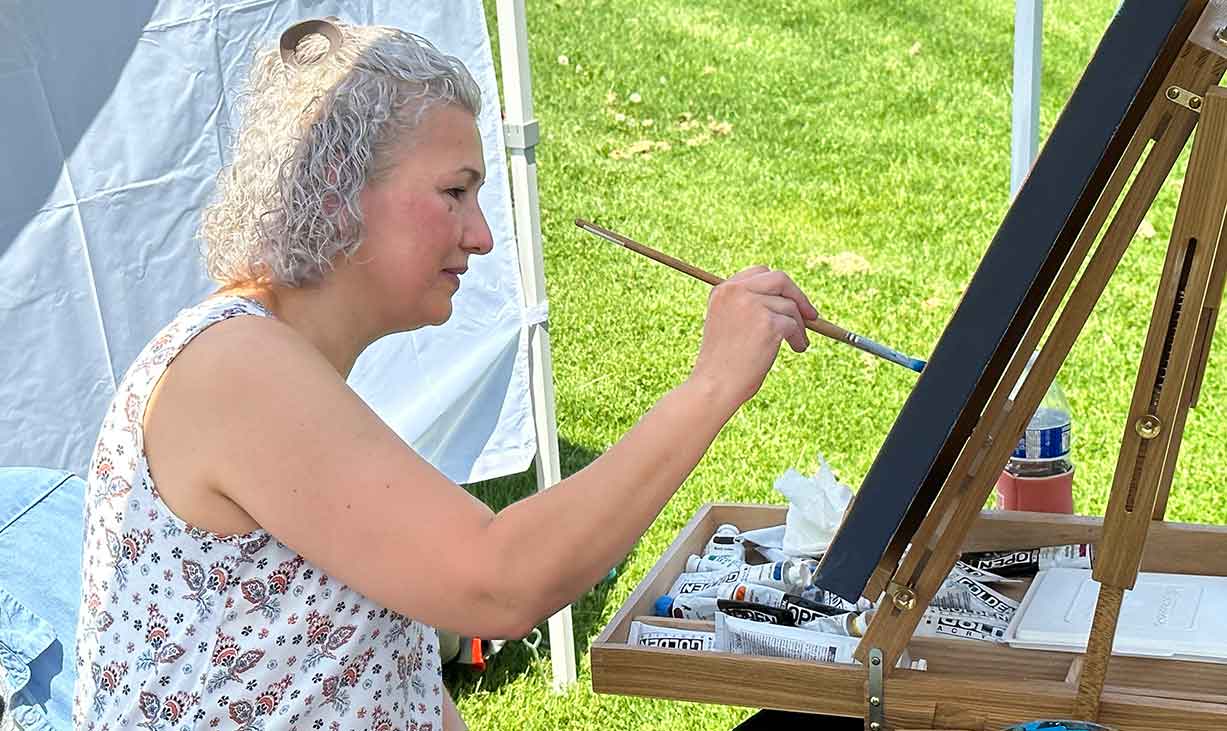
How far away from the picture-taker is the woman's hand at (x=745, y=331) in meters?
1.26

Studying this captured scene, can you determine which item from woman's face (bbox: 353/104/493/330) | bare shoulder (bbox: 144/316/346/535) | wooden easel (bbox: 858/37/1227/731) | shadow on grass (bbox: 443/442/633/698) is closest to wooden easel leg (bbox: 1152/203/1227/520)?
wooden easel (bbox: 858/37/1227/731)

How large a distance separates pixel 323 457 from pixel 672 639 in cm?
44

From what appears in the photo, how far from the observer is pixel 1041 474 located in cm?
184

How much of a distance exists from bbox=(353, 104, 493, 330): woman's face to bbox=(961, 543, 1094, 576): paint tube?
28.1 inches

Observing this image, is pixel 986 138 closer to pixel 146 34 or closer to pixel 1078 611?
pixel 146 34

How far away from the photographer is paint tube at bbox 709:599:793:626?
4.97 ft

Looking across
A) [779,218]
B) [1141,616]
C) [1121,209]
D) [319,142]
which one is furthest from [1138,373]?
[779,218]

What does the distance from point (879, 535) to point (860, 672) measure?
0.56 feet

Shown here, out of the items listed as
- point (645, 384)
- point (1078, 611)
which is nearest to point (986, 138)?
point (645, 384)

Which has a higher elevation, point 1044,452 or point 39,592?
point 1044,452

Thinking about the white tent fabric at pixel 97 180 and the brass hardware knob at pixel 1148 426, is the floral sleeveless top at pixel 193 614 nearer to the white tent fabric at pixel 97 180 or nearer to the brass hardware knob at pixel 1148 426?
the brass hardware knob at pixel 1148 426

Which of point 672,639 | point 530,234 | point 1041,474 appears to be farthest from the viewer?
point 530,234

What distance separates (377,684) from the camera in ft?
4.77

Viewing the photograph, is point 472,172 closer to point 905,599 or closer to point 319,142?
point 319,142
